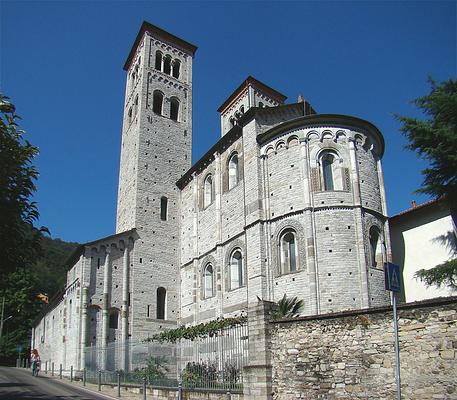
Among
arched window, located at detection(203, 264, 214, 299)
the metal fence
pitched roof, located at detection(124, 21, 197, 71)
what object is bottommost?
the metal fence

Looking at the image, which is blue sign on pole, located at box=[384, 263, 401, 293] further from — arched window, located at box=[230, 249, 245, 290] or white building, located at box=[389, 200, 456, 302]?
arched window, located at box=[230, 249, 245, 290]

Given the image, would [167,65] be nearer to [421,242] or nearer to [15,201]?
[421,242]

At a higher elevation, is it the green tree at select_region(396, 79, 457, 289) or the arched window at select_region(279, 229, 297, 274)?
the green tree at select_region(396, 79, 457, 289)

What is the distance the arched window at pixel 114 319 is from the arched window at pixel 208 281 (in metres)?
5.71

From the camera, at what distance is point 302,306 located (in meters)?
19.9

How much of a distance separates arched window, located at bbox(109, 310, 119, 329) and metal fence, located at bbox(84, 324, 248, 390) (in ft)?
15.1

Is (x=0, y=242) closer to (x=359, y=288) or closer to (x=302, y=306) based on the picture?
(x=302, y=306)

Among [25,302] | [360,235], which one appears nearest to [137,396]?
[360,235]

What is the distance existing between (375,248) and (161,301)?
14.5m

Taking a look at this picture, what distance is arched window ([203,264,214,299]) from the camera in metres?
26.6

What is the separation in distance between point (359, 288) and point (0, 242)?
14.3m

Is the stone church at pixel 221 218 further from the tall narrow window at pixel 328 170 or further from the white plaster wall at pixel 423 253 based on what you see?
the white plaster wall at pixel 423 253

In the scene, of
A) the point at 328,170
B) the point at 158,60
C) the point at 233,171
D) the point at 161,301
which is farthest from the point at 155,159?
the point at 328,170

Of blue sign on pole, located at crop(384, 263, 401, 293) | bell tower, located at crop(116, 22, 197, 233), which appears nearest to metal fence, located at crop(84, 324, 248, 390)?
blue sign on pole, located at crop(384, 263, 401, 293)
